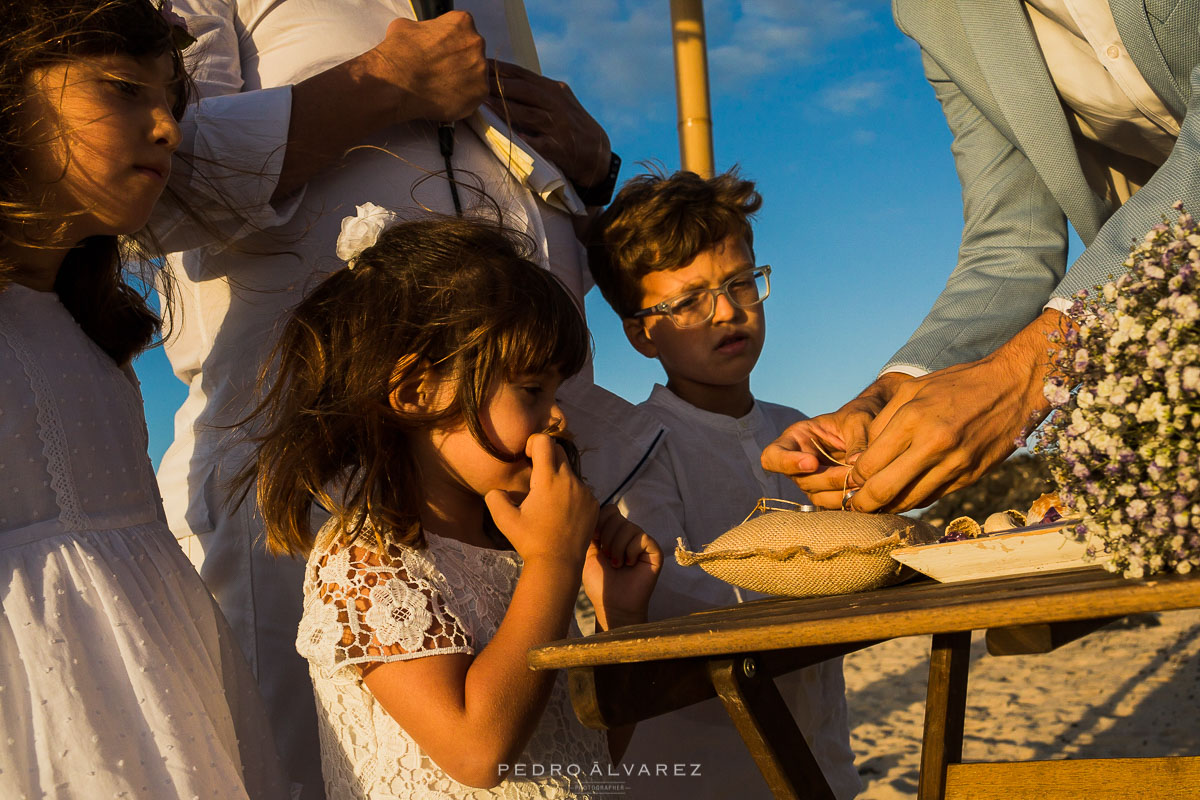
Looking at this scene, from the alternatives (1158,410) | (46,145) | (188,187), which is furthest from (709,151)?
(1158,410)

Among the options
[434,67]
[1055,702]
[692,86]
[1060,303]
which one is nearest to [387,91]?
[434,67]

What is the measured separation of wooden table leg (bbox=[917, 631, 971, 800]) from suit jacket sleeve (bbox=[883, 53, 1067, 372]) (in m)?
0.79

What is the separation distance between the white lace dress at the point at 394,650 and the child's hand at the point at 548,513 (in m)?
0.18

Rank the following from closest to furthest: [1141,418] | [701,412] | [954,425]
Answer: [1141,418], [954,425], [701,412]

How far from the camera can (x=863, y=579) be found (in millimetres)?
1947

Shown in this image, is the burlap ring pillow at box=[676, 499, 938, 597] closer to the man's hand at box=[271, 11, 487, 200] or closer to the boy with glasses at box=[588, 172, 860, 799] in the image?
the boy with glasses at box=[588, 172, 860, 799]

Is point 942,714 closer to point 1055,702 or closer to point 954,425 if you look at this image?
point 954,425

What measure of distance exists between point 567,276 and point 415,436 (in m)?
0.88

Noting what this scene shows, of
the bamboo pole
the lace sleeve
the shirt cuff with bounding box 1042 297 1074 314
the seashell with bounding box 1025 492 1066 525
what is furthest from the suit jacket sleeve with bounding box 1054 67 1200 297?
the bamboo pole

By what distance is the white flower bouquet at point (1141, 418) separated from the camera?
4.34 feet

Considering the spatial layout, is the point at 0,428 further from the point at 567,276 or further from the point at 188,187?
the point at 567,276

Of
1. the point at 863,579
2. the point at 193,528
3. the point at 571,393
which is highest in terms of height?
the point at 571,393

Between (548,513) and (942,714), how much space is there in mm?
862

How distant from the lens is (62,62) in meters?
2.00
